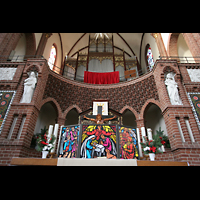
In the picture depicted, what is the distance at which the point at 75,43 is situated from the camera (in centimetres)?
1773

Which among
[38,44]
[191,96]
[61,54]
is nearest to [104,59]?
[61,54]

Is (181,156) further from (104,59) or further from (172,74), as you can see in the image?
(104,59)

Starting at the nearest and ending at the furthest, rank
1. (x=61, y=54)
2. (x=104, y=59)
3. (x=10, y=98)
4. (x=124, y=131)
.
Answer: (x=124, y=131)
(x=10, y=98)
(x=104, y=59)
(x=61, y=54)

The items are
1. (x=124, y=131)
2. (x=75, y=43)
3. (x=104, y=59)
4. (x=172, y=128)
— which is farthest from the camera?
(x=75, y=43)

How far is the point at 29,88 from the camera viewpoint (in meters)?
7.82

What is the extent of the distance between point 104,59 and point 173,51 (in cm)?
631

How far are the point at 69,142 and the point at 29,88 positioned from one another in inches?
190

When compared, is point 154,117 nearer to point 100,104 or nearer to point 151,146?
point 100,104

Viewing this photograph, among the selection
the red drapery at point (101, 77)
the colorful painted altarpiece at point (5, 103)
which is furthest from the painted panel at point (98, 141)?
the red drapery at point (101, 77)

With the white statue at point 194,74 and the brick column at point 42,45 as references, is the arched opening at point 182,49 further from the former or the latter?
the brick column at point 42,45

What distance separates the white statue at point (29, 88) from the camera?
7547 mm

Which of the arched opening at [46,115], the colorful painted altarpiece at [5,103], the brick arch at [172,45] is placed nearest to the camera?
the colorful painted altarpiece at [5,103]

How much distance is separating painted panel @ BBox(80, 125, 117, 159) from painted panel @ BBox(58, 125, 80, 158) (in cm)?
24

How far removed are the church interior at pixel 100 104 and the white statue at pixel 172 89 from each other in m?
0.05
